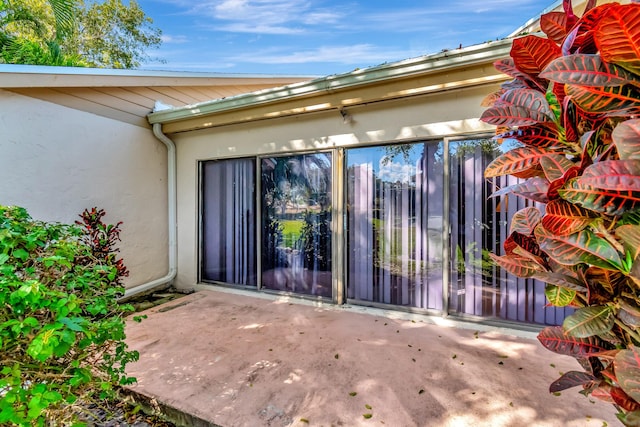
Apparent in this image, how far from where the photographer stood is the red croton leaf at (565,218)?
0.90 m

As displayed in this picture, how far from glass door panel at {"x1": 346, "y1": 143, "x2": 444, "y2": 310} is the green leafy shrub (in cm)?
268

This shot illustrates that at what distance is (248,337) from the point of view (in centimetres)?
309

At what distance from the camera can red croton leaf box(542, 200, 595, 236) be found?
902 mm

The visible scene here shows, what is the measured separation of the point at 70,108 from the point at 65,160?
69 centimetres

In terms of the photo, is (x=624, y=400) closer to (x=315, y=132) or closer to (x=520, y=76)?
(x=520, y=76)

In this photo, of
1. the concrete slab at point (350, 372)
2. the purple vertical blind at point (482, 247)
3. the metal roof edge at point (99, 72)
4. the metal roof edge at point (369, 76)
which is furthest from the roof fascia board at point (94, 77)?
the purple vertical blind at point (482, 247)

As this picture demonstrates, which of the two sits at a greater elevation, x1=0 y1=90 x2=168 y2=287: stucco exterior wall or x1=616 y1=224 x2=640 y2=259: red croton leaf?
x1=0 y1=90 x2=168 y2=287: stucco exterior wall

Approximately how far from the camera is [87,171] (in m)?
4.02

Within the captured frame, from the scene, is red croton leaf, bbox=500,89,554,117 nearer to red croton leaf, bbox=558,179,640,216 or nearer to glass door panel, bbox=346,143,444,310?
red croton leaf, bbox=558,179,640,216

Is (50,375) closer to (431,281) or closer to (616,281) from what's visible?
(616,281)

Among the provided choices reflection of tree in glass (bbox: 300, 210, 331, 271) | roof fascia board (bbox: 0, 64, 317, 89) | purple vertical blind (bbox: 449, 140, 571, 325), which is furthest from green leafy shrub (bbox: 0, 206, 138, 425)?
purple vertical blind (bbox: 449, 140, 571, 325)

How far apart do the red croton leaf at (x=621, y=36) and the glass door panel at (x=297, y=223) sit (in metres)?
3.29

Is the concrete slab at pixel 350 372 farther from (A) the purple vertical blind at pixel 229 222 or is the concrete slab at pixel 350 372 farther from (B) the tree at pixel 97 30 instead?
(B) the tree at pixel 97 30

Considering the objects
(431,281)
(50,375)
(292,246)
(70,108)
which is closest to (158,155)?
(70,108)
